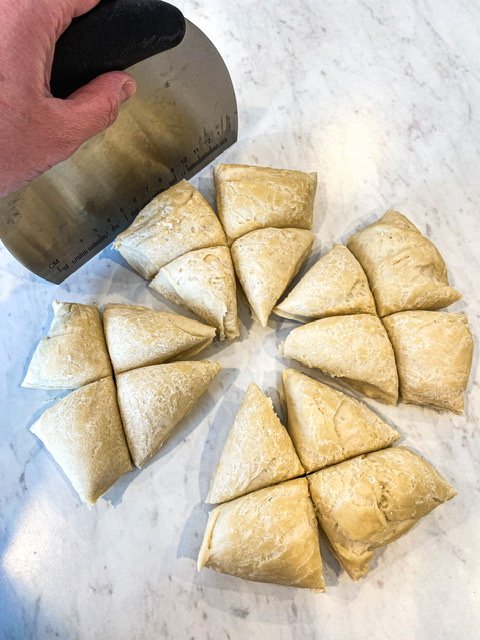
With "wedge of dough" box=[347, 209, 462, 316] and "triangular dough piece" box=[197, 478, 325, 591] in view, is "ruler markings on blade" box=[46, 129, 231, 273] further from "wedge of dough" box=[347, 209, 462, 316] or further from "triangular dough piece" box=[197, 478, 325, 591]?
"triangular dough piece" box=[197, 478, 325, 591]

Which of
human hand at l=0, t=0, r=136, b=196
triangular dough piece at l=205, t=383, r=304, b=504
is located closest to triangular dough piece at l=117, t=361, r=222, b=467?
triangular dough piece at l=205, t=383, r=304, b=504

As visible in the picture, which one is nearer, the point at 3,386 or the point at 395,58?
the point at 3,386

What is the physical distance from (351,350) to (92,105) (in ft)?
2.64

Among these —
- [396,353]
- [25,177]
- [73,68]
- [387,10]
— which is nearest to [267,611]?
[396,353]

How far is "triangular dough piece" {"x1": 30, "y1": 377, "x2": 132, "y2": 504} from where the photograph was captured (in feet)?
3.84

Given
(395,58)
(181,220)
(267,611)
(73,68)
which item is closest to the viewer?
(73,68)

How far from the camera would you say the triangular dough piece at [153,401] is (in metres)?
1.20

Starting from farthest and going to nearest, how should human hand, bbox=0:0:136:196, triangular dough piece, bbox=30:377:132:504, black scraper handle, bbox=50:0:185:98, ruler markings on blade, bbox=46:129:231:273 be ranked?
ruler markings on blade, bbox=46:129:231:273 → triangular dough piece, bbox=30:377:132:504 → black scraper handle, bbox=50:0:185:98 → human hand, bbox=0:0:136:196

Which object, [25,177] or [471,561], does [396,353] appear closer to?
[471,561]

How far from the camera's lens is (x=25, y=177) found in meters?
0.96

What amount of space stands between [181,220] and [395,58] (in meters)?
1.00

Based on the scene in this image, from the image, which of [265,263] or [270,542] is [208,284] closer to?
[265,263]

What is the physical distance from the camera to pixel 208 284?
128 cm

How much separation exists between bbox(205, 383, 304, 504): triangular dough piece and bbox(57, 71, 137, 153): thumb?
0.72 metres
